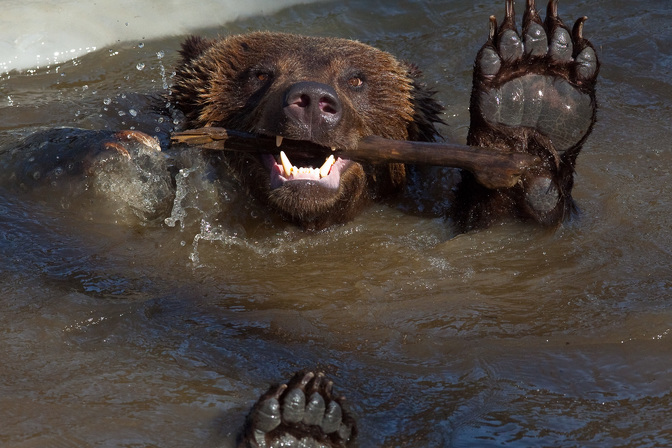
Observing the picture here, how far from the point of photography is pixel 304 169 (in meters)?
5.20

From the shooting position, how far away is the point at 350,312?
4.40 m

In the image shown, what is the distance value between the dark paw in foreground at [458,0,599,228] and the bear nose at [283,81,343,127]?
829mm

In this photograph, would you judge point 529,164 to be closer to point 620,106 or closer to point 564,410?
point 564,410

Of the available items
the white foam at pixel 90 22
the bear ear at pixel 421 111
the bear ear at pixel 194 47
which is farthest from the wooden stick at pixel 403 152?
the white foam at pixel 90 22

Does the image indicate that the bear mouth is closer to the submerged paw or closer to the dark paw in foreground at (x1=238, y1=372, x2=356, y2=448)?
the submerged paw

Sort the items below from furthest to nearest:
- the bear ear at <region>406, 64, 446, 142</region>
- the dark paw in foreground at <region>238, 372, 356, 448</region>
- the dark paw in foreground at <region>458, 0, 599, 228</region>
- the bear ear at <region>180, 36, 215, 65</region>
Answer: the bear ear at <region>180, 36, 215, 65</region>, the bear ear at <region>406, 64, 446, 142</region>, the dark paw in foreground at <region>458, 0, 599, 228</region>, the dark paw in foreground at <region>238, 372, 356, 448</region>

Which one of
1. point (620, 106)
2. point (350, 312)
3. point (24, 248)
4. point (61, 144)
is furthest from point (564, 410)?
point (620, 106)

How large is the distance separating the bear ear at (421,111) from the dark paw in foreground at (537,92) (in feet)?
2.88

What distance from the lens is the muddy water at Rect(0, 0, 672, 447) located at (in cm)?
337

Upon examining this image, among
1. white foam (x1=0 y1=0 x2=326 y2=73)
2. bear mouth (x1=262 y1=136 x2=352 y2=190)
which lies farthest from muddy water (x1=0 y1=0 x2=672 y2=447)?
white foam (x1=0 y1=0 x2=326 y2=73)

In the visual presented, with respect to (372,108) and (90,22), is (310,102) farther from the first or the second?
(90,22)

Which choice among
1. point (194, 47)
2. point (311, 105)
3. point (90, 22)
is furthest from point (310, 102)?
point (90, 22)

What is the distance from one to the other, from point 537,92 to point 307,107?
1.27 meters

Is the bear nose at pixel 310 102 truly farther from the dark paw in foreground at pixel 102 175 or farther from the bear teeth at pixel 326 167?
the dark paw in foreground at pixel 102 175
